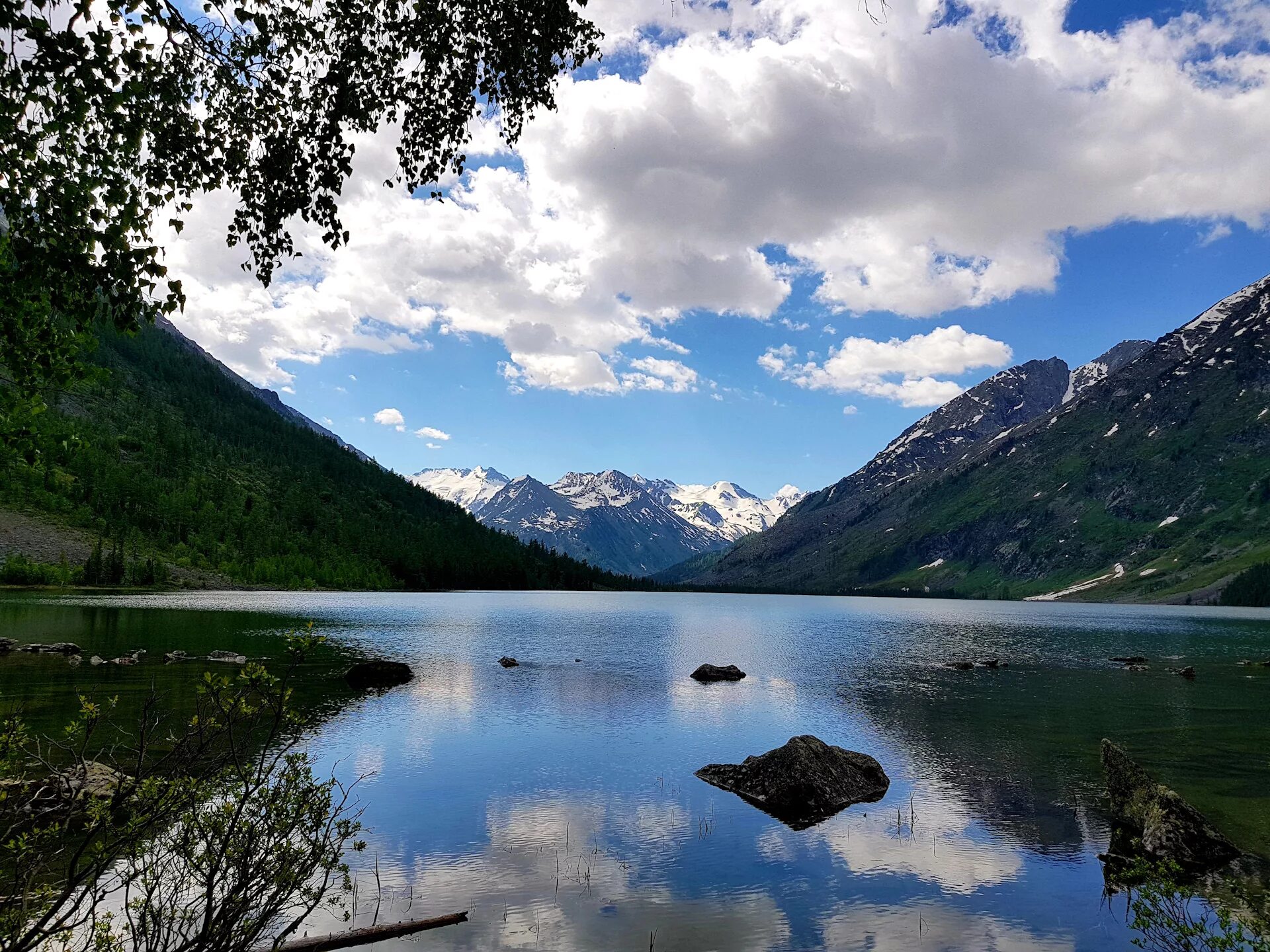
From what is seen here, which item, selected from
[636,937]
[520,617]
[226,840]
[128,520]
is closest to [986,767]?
[636,937]

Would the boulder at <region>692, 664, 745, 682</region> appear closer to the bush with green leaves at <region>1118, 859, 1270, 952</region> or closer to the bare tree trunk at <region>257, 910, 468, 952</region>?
the bush with green leaves at <region>1118, 859, 1270, 952</region>

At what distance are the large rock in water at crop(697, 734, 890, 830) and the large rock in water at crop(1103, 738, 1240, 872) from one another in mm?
9517

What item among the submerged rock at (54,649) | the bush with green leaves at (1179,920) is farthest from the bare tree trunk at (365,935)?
the submerged rock at (54,649)

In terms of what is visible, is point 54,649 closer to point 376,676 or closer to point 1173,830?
point 376,676

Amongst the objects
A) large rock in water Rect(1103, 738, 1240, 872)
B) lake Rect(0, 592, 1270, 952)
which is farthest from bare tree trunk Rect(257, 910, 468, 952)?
large rock in water Rect(1103, 738, 1240, 872)

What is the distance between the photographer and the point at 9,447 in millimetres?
12156

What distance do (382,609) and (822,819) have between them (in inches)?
5487

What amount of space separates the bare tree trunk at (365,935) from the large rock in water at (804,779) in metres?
14.6

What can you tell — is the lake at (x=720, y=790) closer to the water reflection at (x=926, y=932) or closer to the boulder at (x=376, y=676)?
the water reflection at (x=926, y=932)

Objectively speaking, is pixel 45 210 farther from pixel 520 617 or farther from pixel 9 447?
pixel 520 617

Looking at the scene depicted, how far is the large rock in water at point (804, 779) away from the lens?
29422 mm

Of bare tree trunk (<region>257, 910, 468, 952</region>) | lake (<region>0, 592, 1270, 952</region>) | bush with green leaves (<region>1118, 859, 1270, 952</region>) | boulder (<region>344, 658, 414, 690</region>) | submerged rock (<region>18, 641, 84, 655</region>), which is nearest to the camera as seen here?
bush with green leaves (<region>1118, 859, 1270, 952</region>)

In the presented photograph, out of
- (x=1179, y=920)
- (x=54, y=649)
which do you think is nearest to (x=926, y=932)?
(x=1179, y=920)

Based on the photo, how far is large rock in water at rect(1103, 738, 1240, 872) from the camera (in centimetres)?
2283
